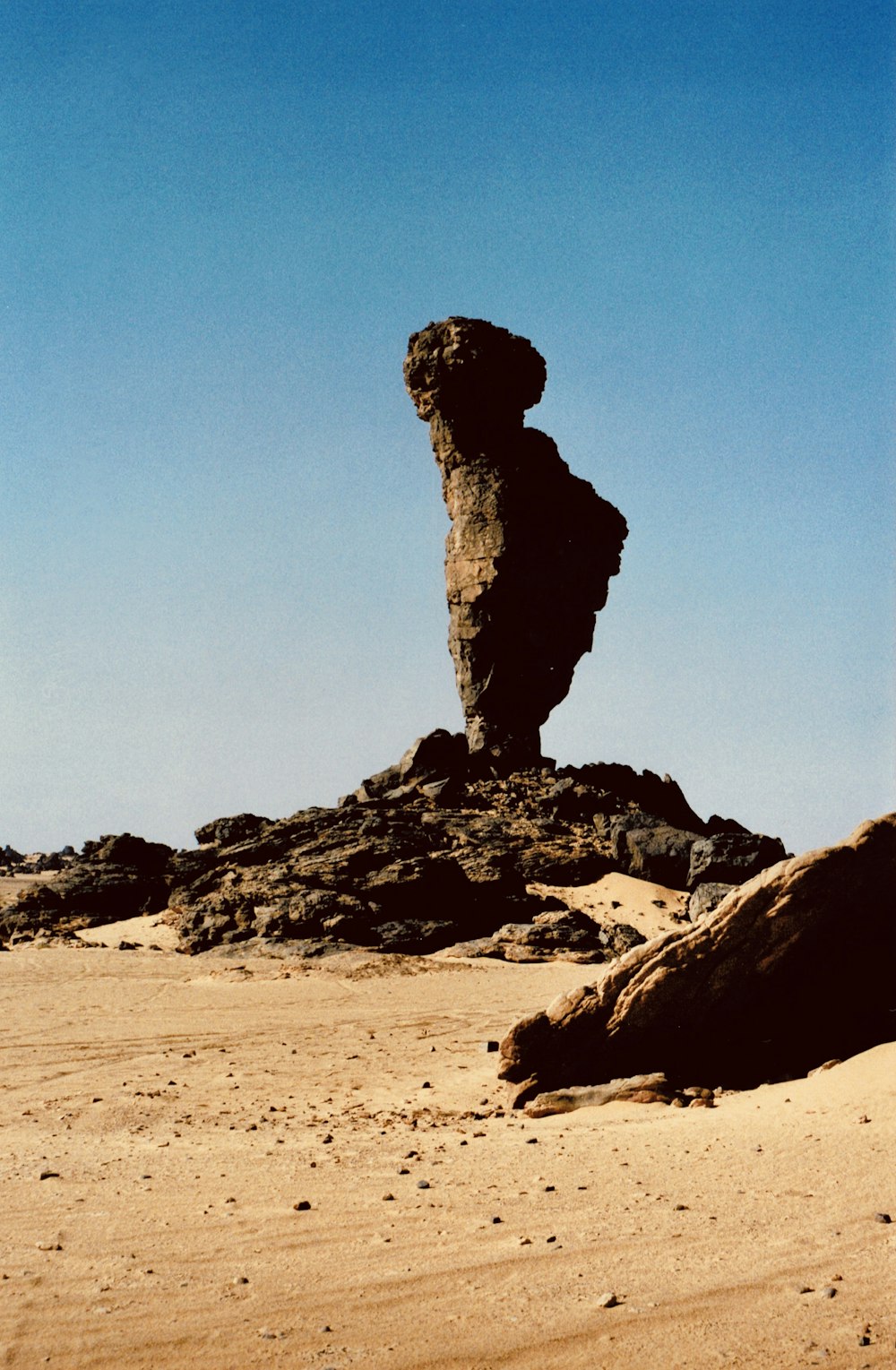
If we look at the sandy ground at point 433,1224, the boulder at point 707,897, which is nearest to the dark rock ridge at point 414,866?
the boulder at point 707,897

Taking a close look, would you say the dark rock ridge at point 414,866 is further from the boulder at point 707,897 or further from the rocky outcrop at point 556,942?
the boulder at point 707,897

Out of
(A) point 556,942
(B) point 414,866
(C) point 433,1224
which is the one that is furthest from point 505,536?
(C) point 433,1224

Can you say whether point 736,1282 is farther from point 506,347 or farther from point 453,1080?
point 506,347

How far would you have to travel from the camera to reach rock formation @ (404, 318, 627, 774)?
126ft

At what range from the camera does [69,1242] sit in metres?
5.18

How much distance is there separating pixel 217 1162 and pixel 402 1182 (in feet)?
4.73

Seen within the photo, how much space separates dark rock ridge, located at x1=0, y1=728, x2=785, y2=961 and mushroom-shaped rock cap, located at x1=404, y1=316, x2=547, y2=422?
1303 centimetres

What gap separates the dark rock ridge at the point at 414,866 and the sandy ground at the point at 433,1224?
34.3 feet

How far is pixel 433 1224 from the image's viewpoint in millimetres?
5316

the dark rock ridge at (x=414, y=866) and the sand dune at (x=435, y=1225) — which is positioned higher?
the dark rock ridge at (x=414, y=866)

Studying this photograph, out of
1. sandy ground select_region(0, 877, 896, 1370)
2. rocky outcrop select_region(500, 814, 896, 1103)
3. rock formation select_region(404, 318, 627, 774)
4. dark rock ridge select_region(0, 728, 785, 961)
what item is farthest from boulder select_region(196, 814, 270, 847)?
rocky outcrop select_region(500, 814, 896, 1103)

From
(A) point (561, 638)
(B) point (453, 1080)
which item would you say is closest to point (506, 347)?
(A) point (561, 638)

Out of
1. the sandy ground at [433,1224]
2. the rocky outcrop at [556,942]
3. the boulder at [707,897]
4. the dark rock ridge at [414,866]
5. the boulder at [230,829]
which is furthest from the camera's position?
the boulder at [230,829]

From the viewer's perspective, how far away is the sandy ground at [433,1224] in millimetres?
4105
